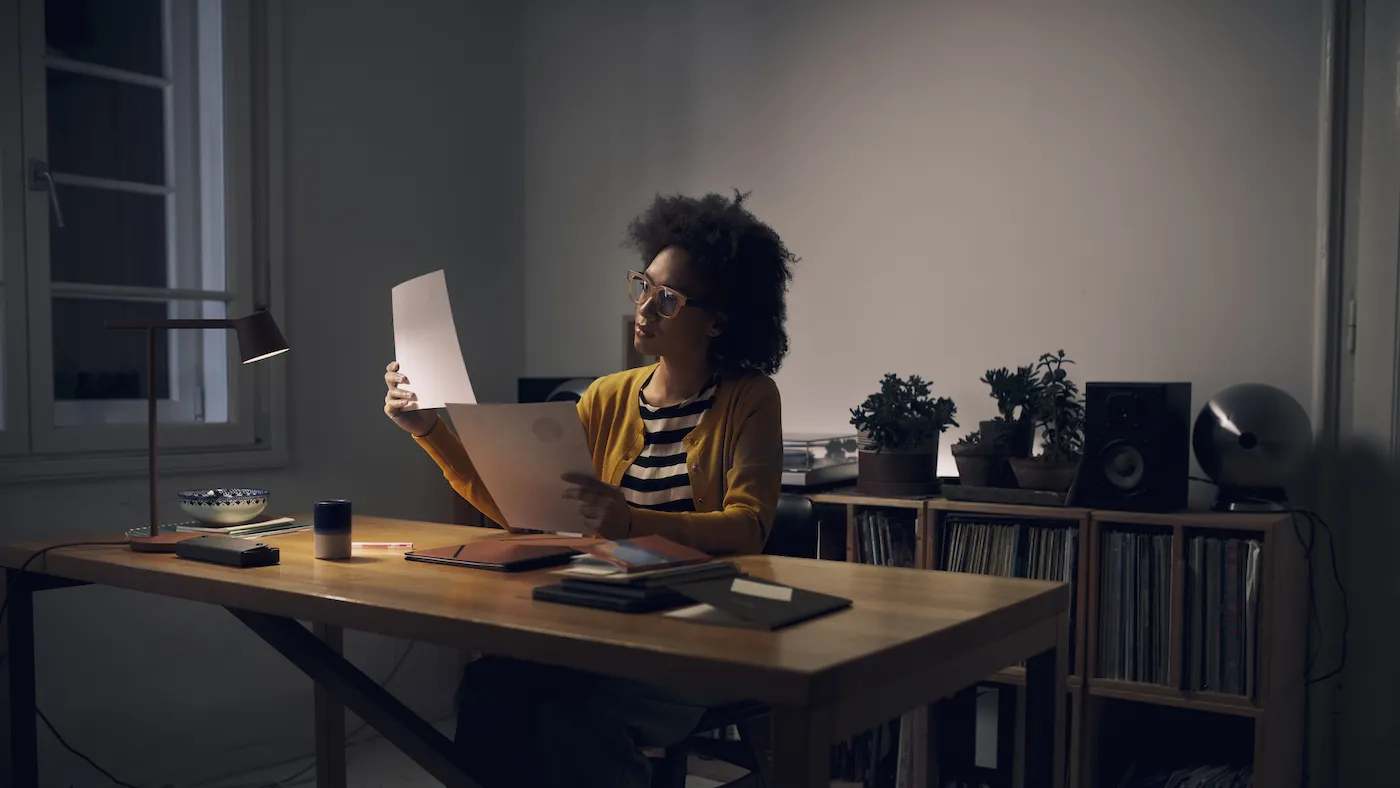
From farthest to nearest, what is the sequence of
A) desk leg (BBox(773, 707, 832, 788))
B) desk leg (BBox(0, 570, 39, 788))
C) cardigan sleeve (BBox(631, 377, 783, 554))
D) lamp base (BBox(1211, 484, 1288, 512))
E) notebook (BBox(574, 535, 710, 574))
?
lamp base (BBox(1211, 484, 1288, 512)) → desk leg (BBox(0, 570, 39, 788)) → cardigan sleeve (BBox(631, 377, 783, 554)) → notebook (BBox(574, 535, 710, 574)) → desk leg (BBox(773, 707, 832, 788))

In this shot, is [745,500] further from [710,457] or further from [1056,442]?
[1056,442]

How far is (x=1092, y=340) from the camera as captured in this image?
2830mm

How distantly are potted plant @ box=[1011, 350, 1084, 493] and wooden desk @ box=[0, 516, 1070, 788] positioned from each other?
3.48ft

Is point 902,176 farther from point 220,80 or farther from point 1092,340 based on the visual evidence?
point 220,80

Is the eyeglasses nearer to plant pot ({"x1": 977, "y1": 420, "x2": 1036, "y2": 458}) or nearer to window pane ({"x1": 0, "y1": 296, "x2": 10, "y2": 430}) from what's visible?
plant pot ({"x1": 977, "y1": 420, "x2": 1036, "y2": 458})

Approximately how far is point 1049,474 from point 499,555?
4.72ft

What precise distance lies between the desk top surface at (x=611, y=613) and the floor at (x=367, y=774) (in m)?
1.37

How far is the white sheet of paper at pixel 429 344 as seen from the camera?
184 centimetres

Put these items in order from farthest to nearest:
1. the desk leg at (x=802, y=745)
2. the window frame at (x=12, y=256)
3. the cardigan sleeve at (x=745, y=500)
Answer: the window frame at (x=12, y=256) → the cardigan sleeve at (x=745, y=500) → the desk leg at (x=802, y=745)

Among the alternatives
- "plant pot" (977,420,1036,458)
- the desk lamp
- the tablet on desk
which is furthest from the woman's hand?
"plant pot" (977,420,1036,458)

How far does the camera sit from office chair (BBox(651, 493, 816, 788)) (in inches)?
70.2

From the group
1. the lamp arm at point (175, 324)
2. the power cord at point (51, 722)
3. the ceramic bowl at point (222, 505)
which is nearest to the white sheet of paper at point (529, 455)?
the lamp arm at point (175, 324)

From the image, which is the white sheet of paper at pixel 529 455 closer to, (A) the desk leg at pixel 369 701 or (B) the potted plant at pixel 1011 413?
(A) the desk leg at pixel 369 701

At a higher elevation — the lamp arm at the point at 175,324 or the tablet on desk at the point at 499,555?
the lamp arm at the point at 175,324
